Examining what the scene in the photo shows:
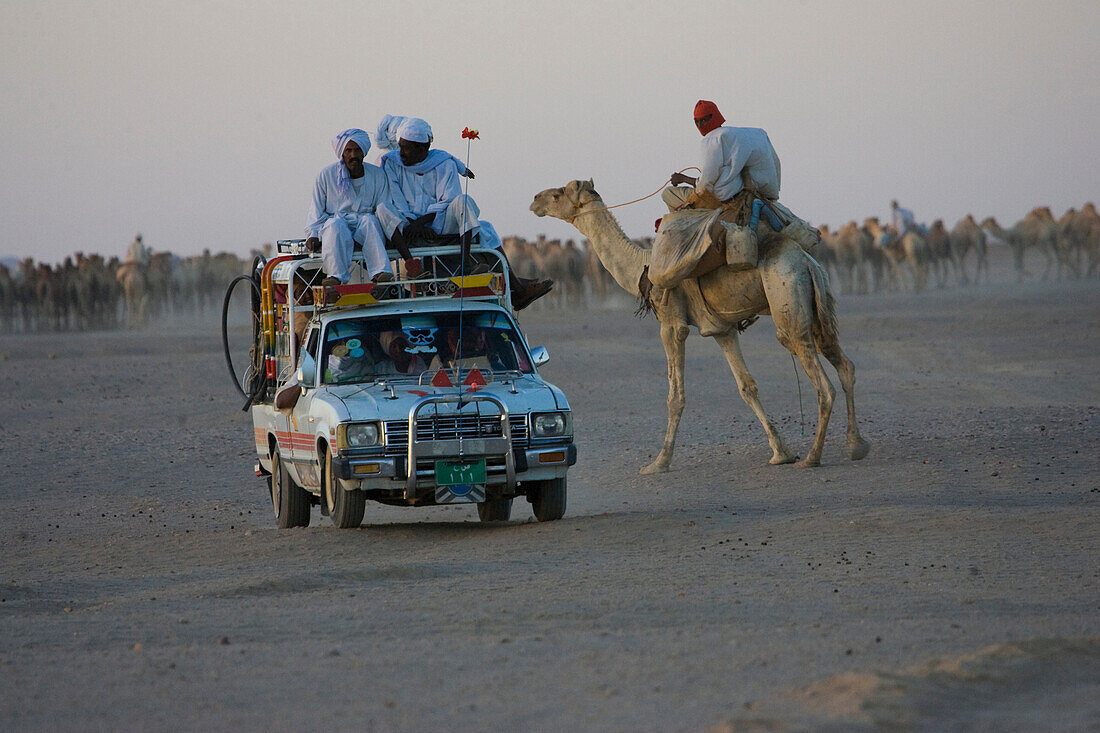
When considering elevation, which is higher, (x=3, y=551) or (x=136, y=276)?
(x=136, y=276)

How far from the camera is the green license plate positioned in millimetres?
9094

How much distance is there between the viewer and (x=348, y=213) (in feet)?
36.2

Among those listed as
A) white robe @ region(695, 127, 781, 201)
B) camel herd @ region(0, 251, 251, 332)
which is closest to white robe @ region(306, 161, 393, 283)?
white robe @ region(695, 127, 781, 201)

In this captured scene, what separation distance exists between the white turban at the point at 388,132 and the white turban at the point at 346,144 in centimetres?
76

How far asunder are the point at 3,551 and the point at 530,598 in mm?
4771

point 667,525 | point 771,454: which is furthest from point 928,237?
point 667,525

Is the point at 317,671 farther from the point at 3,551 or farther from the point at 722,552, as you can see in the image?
the point at 3,551

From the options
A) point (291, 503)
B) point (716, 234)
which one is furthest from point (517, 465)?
point (716, 234)

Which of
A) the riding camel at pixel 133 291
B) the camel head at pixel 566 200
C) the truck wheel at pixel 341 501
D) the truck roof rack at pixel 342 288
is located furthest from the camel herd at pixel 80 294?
the truck wheel at pixel 341 501

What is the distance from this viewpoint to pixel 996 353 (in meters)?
26.2

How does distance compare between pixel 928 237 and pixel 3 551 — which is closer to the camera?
pixel 3 551

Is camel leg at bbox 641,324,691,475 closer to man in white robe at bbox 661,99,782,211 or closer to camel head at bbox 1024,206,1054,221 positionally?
man in white robe at bbox 661,99,782,211

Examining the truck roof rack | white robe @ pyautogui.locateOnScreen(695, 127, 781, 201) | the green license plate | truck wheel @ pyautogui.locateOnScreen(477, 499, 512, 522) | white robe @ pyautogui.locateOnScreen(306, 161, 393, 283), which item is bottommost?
truck wheel @ pyautogui.locateOnScreen(477, 499, 512, 522)

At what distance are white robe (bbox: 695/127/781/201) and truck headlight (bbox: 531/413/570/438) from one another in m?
3.49
